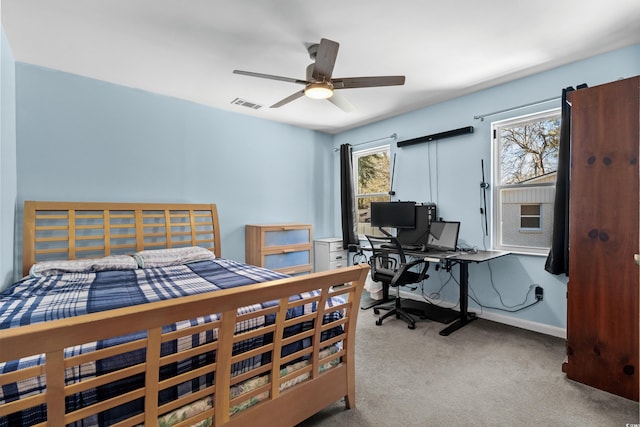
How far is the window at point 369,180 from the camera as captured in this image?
458 centimetres

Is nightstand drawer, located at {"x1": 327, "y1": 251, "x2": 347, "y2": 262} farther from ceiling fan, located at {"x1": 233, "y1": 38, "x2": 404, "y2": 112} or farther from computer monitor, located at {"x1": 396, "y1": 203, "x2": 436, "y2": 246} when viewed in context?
ceiling fan, located at {"x1": 233, "y1": 38, "x2": 404, "y2": 112}

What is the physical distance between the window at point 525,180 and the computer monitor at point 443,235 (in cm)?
42

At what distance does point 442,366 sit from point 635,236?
155 cm

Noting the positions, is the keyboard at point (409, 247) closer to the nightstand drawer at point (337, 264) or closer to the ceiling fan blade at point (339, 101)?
the nightstand drawer at point (337, 264)

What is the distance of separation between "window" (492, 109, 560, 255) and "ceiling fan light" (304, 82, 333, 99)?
2102 millimetres

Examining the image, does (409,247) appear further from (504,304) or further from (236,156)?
(236,156)

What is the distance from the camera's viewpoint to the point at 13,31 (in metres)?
2.24

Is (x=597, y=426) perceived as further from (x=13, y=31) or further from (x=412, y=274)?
(x=13, y=31)

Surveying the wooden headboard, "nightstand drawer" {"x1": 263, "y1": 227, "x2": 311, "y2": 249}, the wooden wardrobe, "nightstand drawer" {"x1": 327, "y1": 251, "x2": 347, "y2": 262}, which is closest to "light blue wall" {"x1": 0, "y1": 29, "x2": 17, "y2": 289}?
the wooden headboard

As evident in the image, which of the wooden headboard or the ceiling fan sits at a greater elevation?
the ceiling fan

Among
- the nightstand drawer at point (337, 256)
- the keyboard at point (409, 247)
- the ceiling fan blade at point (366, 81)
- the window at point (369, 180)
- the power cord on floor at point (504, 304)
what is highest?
the ceiling fan blade at point (366, 81)

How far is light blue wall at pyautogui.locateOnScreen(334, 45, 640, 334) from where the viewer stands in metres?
2.80

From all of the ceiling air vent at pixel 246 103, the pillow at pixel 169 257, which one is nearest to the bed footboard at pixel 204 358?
the pillow at pixel 169 257

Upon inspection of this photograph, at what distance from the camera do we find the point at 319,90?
2.35m
